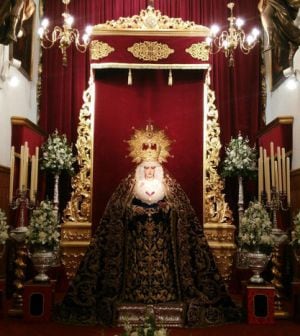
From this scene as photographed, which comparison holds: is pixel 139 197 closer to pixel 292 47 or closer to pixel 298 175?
pixel 298 175

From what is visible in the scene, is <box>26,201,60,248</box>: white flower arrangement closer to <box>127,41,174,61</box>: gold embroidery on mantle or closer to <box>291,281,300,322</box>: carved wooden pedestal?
<box>291,281,300,322</box>: carved wooden pedestal

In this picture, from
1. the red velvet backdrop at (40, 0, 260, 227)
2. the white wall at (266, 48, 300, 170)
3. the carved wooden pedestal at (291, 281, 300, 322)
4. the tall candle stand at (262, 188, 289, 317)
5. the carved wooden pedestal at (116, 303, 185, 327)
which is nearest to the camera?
the carved wooden pedestal at (116, 303, 185, 327)

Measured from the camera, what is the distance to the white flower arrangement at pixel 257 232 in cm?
623

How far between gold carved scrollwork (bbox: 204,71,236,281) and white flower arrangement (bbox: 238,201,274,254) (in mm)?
1841

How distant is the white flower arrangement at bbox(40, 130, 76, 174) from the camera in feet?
26.7

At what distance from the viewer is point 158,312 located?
6.04 metres

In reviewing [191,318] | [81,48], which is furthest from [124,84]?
[191,318]

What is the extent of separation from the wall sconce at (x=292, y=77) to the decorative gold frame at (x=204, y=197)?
50.0 inches

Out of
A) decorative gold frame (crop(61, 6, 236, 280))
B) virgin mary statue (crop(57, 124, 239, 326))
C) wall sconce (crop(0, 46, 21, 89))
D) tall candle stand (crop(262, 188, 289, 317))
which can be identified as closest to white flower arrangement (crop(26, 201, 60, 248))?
virgin mary statue (crop(57, 124, 239, 326))

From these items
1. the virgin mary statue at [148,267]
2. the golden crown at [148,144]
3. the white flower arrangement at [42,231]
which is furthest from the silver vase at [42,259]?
the golden crown at [148,144]

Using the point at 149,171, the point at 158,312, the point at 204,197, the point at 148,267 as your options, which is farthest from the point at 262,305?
the point at 204,197

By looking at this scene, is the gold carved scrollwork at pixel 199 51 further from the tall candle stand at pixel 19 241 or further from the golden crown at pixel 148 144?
the tall candle stand at pixel 19 241

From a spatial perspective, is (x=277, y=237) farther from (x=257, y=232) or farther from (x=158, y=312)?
(x=158, y=312)

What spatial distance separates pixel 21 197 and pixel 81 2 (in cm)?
427
